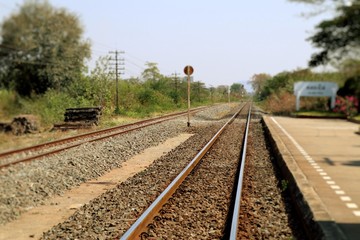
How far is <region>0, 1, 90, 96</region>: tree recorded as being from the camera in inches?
929

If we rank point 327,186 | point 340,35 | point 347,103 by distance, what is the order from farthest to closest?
point 347,103 → point 327,186 → point 340,35

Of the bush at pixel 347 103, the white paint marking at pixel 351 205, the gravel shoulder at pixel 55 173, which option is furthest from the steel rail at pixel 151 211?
the bush at pixel 347 103

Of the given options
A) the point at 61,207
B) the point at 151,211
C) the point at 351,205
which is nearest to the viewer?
the point at 151,211

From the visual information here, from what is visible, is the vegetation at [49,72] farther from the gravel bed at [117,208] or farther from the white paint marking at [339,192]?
the white paint marking at [339,192]

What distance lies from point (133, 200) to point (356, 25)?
4735mm

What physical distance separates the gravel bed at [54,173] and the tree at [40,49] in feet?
37.6

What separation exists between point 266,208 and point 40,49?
2699cm

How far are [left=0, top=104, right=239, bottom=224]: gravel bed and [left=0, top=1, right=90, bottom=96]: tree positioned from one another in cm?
1147

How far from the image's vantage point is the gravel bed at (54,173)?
7.27m

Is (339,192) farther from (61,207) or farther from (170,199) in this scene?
(61,207)

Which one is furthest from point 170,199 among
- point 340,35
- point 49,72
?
point 49,72

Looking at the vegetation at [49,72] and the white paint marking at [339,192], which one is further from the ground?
the vegetation at [49,72]

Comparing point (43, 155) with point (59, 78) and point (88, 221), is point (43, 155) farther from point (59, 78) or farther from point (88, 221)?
point (59, 78)

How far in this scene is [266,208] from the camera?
23.1 ft
